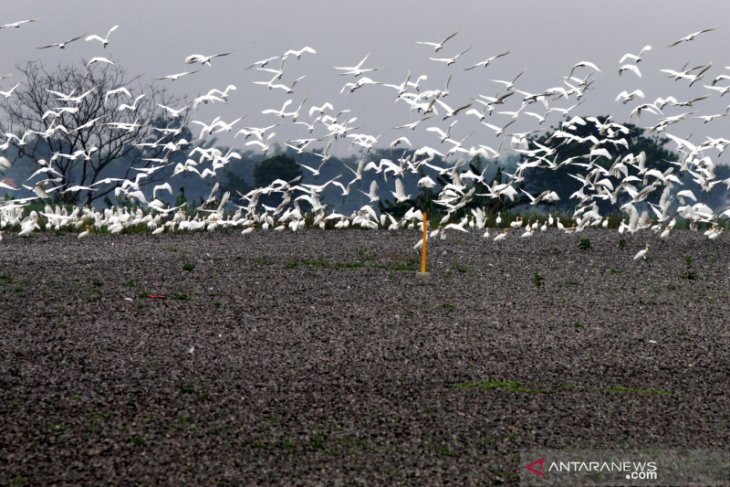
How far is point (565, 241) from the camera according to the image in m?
19.6

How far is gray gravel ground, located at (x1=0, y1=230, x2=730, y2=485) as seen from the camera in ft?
22.5

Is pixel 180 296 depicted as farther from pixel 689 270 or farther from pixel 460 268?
pixel 689 270

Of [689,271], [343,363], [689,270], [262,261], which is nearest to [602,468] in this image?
[343,363]

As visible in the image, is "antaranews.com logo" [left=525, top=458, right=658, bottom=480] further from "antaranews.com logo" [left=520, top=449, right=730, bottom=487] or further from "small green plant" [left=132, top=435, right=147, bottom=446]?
"small green plant" [left=132, top=435, right=147, bottom=446]

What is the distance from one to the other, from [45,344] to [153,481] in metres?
4.29

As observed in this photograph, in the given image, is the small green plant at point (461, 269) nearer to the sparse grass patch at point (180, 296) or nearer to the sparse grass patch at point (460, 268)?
the sparse grass patch at point (460, 268)

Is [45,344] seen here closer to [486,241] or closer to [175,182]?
[486,241]

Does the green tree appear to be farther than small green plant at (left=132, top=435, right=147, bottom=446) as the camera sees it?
Yes

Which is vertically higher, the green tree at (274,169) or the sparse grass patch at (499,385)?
the sparse grass patch at (499,385)

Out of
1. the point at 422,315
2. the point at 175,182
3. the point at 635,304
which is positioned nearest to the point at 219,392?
the point at 422,315

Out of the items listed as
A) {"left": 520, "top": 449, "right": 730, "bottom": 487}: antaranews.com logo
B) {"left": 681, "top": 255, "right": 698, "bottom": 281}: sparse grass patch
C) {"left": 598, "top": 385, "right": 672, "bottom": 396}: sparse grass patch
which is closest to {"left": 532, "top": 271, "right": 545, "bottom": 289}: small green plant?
{"left": 681, "top": 255, "right": 698, "bottom": 281}: sparse grass patch

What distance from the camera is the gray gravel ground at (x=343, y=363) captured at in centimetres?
685

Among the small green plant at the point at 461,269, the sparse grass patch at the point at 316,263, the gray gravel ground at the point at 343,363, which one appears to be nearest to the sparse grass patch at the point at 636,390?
the gray gravel ground at the point at 343,363

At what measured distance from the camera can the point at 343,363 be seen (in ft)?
31.7
